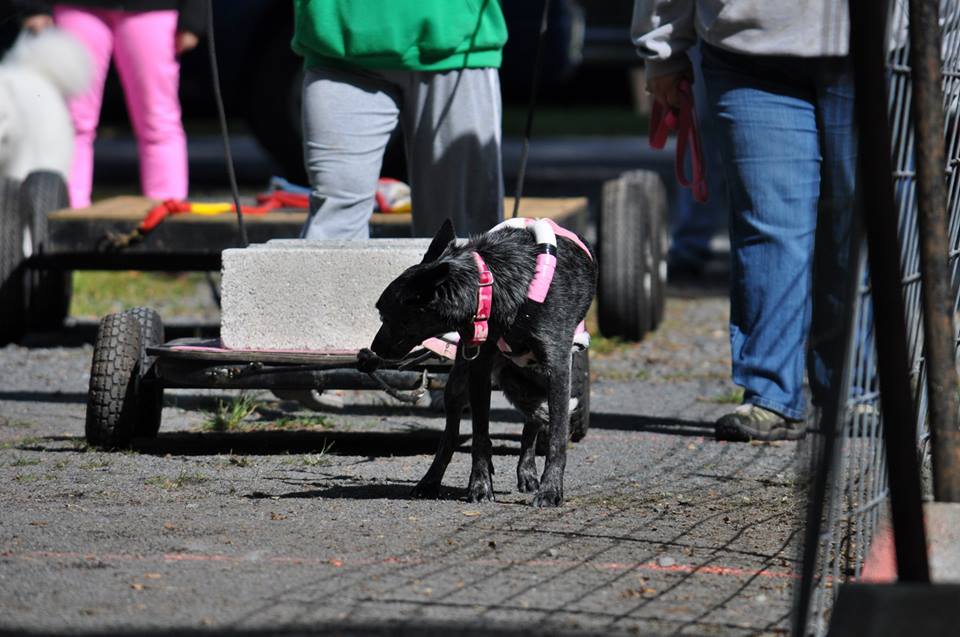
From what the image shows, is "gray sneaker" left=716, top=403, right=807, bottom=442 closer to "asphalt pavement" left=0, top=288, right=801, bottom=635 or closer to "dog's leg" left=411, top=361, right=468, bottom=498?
"asphalt pavement" left=0, top=288, right=801, bottom=635

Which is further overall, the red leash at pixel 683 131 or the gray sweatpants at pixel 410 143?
the red leash at pixel 683 131

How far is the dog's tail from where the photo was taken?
26.7ft

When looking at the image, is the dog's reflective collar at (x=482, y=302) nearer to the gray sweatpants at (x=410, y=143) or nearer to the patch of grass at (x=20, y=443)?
the gray sweatpants at (x=410, y=143)

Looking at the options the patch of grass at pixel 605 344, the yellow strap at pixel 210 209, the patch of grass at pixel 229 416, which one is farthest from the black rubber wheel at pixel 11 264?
the patch of grass at pixel 605 344

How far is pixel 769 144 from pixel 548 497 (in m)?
1.65

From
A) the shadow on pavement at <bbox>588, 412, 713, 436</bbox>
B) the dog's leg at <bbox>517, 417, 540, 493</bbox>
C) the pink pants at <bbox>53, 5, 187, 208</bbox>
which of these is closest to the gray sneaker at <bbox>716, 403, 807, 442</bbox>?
the shadow on pavement at <bbox>588, 412, 713, 436</bbox>

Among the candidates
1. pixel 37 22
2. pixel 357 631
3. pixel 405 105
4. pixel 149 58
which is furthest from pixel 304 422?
pixel 37 22

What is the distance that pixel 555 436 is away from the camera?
4223mm

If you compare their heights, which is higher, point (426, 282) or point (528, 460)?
point (426, 282)

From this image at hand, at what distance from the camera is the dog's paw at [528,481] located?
4.46 m

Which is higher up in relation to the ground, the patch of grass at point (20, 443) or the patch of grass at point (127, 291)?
the patch of grass at point (127, 291)

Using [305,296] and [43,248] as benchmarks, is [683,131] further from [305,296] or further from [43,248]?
[43,248]

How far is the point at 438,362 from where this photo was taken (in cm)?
469

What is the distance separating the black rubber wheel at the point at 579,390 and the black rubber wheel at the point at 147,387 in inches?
49.1
